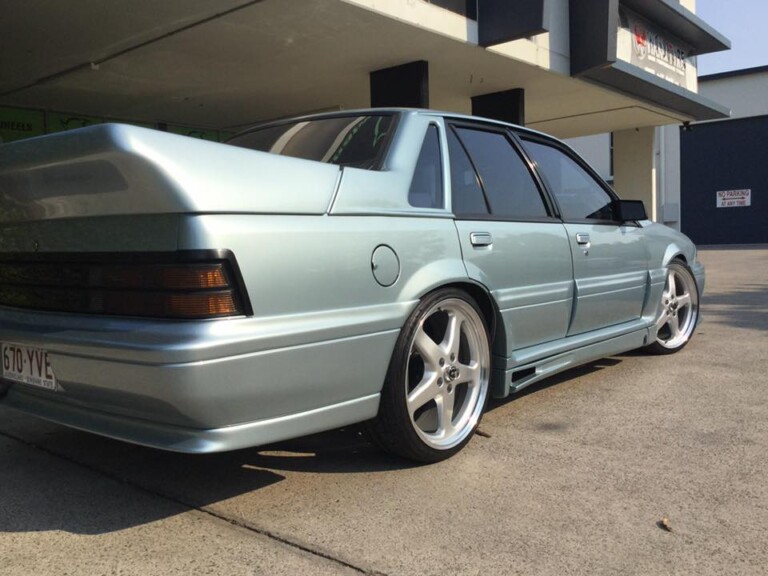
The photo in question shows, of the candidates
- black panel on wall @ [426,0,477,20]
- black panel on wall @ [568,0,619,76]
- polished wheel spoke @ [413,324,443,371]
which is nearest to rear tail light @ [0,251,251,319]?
polished wheel spoke @ [413,324,443,371]

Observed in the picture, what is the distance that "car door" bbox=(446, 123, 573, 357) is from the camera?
3.26 meters

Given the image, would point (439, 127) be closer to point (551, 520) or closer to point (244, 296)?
point (244, 296)

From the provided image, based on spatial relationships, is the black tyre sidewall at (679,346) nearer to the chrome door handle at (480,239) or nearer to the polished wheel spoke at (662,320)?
the polished wheel spoke at (662,320)

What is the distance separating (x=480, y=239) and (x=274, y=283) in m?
1.25

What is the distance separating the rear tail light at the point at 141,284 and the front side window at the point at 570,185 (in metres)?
2.33

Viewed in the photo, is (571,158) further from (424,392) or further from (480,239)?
(424,392)

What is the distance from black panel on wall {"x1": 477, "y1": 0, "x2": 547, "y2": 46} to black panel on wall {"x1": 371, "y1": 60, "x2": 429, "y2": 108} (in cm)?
92

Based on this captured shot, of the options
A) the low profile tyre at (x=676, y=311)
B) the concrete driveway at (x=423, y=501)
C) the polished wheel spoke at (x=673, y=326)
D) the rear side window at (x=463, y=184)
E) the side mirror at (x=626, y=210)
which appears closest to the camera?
the concrete driveway at (x=423, y=501)

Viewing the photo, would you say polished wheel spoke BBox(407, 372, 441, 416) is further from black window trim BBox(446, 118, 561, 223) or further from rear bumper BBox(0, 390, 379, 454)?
black window trim BBox(446, 118, 561, 223)

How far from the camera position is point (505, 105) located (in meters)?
11.1

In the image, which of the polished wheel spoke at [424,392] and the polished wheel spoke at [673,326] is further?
the polished wheel spoke at [673,326]

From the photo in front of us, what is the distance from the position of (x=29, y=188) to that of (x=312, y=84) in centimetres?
792

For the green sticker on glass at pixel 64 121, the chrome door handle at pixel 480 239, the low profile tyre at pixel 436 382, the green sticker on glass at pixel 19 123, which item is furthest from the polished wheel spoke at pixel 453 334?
the green sticker on glass at pixel 64 121

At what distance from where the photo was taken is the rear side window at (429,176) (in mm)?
3014
